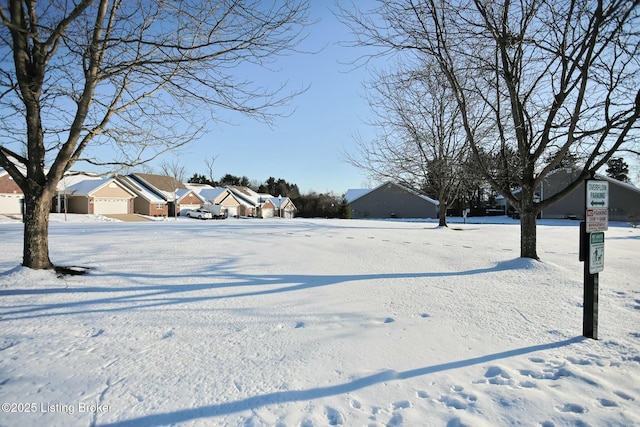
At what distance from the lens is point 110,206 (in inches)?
1460

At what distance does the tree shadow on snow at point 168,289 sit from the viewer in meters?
4.09

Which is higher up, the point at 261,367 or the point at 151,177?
the point at 151,177

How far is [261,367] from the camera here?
9.51 feet

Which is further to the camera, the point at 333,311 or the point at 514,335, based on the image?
the point at 333,311

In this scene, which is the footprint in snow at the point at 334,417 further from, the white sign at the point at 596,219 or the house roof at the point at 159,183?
the house roof at the point at 159,183

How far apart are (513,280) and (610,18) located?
4.64 meters

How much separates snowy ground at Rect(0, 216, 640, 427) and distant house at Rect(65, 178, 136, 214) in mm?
34176

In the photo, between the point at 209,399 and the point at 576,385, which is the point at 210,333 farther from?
the point at 576,385

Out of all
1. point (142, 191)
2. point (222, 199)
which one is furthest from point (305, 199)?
point (142, 191)

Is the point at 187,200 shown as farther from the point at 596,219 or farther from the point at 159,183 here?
the point at 596,219

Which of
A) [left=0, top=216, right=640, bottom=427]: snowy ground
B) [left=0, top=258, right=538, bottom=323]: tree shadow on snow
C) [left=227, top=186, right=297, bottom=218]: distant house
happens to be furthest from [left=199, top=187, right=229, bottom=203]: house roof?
[left=0, top=258, right=538, bottom=323]: tree shadow on snow

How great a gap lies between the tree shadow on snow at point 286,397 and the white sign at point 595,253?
5.72 ft

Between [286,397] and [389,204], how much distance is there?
41.4 m

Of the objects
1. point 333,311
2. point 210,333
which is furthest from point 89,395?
point 333,311
